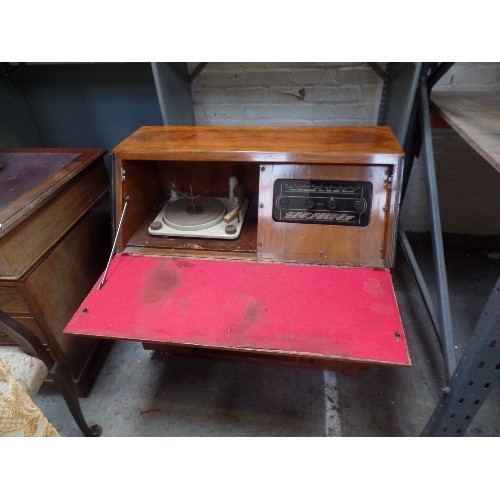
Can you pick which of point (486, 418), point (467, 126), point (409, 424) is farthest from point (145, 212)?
point (486, 418)

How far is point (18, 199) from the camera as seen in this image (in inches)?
39.8

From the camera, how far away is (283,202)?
3.22 ft

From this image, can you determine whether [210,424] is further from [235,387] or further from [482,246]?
[482,246]

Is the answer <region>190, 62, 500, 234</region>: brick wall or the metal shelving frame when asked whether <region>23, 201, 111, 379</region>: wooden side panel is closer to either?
<region>190, 62, 500, 234</region>: brick wall

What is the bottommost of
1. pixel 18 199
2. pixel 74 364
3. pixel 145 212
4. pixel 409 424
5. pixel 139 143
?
pixel 409 424

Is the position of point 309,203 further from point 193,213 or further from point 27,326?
point 27,326

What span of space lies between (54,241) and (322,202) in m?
0.89

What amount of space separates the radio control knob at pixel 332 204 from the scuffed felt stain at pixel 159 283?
1.56 feet

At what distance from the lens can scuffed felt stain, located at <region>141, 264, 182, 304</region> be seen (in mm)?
896

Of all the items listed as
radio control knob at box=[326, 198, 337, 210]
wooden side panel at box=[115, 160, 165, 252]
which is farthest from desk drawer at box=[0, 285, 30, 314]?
radio control knob at box=[326, 198, 337, 210]

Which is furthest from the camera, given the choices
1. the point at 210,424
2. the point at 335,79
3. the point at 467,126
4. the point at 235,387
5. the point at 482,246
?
the point at 482,246

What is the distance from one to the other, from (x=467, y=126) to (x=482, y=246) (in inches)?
51.4

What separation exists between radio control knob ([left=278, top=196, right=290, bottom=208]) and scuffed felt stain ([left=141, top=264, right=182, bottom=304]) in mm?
363

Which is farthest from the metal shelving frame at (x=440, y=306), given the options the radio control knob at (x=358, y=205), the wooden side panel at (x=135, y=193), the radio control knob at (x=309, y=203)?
the wooden side panel at (x=135, y=193)
